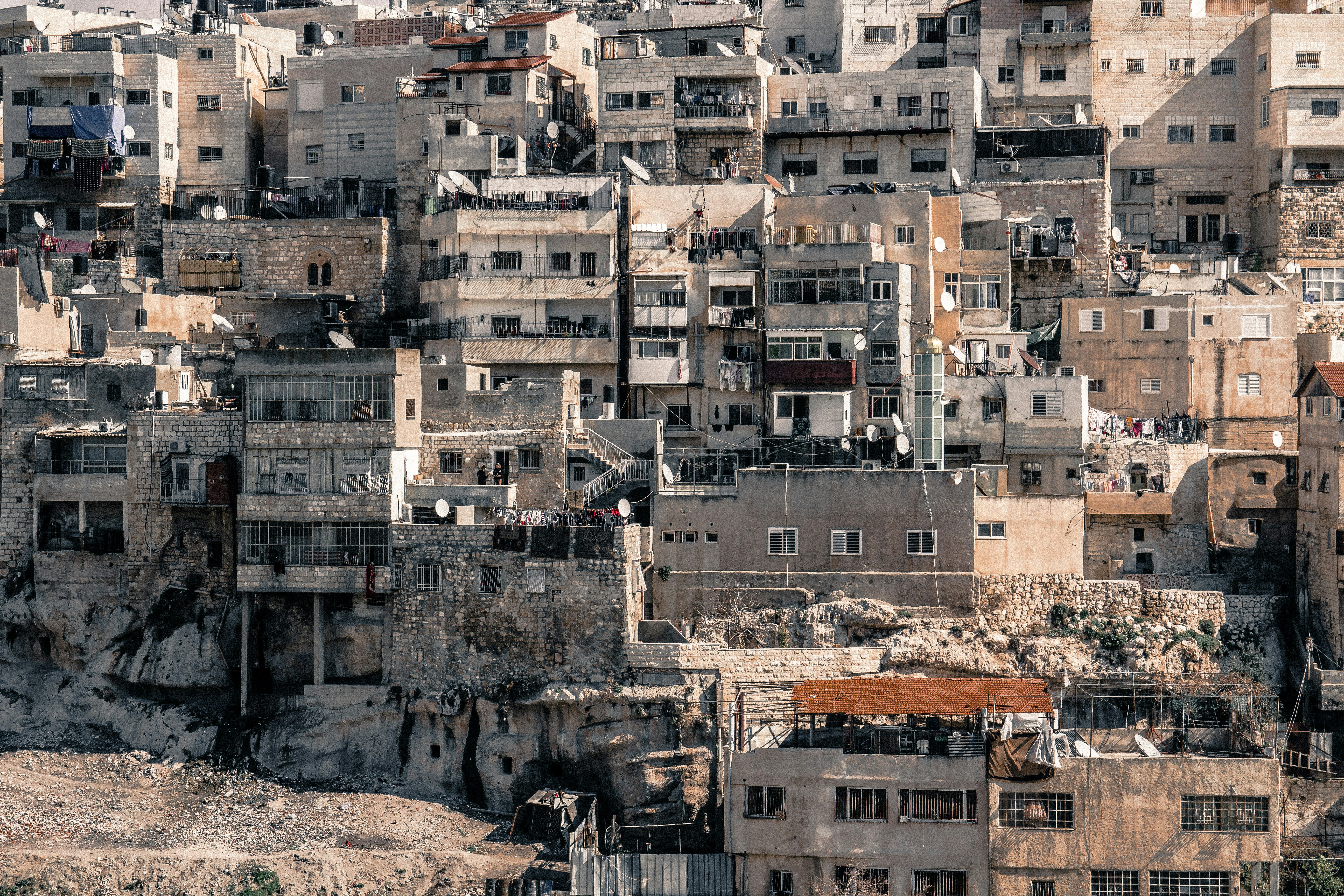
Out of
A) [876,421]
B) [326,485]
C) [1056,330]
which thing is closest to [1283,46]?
[1056,330]

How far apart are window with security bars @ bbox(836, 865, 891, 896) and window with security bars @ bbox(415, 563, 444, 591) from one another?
12.5 m

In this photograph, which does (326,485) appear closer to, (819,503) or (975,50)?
(819,503)

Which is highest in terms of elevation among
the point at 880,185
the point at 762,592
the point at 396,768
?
the point at 880,185

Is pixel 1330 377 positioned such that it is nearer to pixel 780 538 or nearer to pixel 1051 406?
pixel 1051 406

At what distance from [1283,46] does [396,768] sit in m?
37.6

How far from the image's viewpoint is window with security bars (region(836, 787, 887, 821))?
41.0 metres

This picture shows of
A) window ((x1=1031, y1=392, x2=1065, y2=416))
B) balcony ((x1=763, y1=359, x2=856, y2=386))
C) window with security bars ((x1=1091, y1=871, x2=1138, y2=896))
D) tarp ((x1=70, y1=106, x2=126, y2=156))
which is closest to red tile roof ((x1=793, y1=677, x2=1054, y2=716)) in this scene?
window with security bars ((x1=1091, y1=871, x2=1138, y2=896))

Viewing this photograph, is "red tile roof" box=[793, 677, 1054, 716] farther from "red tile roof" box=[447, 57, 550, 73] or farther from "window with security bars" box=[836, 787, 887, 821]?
"red tile roof" box=[447, 57, 550, 73]

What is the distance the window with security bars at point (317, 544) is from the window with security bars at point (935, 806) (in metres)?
14.8

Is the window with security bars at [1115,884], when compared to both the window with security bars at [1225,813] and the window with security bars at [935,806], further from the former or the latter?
the window with security bars at [935,806]

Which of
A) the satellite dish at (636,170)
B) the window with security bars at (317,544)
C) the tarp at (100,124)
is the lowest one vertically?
the window with security bars at (317,544)

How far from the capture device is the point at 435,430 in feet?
169

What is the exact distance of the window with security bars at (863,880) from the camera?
40.6 metres

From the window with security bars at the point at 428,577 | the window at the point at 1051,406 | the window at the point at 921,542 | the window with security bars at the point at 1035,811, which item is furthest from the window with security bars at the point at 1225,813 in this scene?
the window with security bars at the point at 428,577
